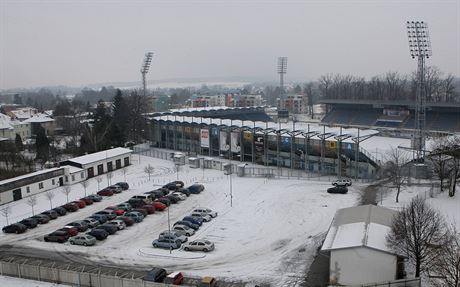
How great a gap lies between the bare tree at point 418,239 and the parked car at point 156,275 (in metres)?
10.7

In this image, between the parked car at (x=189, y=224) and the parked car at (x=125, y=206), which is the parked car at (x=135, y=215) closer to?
the parked car at (x=125, y=206)

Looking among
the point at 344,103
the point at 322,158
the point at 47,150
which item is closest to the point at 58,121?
the point at 47,150

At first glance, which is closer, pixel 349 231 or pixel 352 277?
pixel 352 277

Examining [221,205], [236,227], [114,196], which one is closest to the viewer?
[236,227]

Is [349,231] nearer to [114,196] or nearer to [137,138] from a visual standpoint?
[114,196]

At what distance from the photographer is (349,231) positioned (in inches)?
858

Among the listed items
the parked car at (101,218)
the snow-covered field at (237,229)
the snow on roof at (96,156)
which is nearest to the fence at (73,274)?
the snow-covered field at (237,229)

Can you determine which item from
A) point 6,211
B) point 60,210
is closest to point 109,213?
point 60,210

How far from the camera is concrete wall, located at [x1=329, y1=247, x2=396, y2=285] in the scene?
63.7ft

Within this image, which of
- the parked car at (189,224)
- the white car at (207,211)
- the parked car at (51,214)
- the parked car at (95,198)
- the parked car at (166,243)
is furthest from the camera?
the parked car at (95,198)

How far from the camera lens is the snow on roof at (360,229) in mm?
20078

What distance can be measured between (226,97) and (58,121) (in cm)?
7601

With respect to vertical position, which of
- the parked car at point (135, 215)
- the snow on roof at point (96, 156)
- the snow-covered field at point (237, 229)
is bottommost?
the snow-covered field at point (237, 229)

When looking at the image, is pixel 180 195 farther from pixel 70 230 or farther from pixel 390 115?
pixel 390 115
